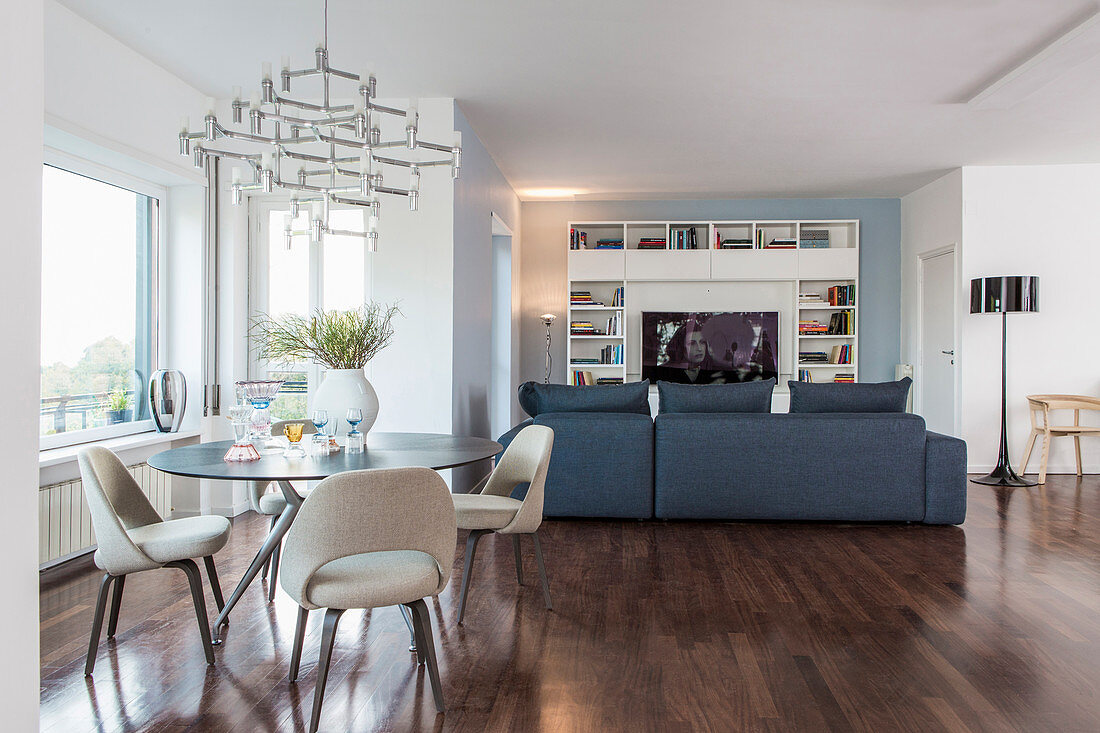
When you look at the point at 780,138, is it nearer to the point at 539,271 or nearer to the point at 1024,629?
the point at 539,271

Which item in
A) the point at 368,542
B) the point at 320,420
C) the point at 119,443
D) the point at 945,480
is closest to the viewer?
the point at 368,542

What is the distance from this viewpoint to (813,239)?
8.34m

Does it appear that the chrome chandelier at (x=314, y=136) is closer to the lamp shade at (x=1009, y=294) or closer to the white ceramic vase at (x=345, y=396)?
the white ceramic vase at (x=345, y=396)

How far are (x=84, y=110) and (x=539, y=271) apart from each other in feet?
17.3

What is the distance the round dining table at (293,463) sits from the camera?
8.14 feet

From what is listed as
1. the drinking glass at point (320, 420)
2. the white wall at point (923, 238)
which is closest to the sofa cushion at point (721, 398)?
the drinking glass at point (320, 420)

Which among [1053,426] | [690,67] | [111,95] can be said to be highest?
[690,67]

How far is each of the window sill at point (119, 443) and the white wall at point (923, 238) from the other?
6.48 m

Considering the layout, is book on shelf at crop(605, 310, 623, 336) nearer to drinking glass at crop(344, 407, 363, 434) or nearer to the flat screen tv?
the flat screen tv

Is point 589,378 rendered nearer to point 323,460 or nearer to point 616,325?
point 616,325

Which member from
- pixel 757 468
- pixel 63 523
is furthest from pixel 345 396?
pixel 757 468

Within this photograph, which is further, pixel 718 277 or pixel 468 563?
pixel 718 277

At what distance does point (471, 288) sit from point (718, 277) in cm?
359

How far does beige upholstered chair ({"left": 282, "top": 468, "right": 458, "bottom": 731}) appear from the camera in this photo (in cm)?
212
